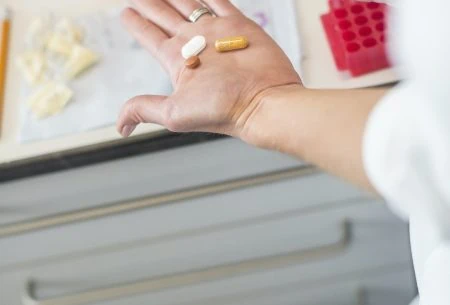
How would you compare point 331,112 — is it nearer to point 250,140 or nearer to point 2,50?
point 250,140

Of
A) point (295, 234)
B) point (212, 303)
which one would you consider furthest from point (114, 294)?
point (295, 234)

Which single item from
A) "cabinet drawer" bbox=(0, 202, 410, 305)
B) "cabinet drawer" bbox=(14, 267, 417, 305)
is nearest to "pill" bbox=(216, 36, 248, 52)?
"cabinet drawer" bbox=(0, 202, 410, 305)

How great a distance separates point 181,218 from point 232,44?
0.32m

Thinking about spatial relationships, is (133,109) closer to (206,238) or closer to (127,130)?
(127,130)

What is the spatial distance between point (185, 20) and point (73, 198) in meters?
0.26

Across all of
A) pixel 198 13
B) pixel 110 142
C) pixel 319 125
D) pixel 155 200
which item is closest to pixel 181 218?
pixel 155 200

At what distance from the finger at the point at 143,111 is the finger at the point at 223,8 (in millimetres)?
121

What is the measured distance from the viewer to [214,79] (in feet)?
1.83

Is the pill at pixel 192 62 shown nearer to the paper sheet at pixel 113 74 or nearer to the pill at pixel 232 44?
the pill at pixel 232 44

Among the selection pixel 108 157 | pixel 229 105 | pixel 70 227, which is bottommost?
pixel 70 227

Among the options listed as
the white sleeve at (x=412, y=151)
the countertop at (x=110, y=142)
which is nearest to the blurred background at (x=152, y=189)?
the countertop at (x=110, y=142)

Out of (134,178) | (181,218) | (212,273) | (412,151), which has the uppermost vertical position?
(412,151)

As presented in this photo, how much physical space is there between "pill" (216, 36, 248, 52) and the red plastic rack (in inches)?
5.5

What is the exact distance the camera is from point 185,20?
0.67 metres
